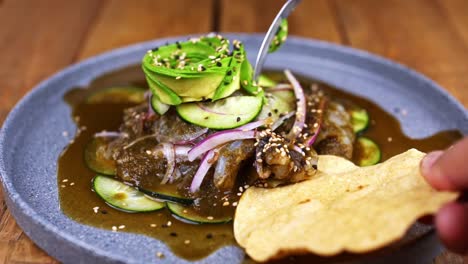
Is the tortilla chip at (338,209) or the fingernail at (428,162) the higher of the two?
the fingernail at (428,162)


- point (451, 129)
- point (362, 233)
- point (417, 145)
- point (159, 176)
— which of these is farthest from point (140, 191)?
point (451, 129)

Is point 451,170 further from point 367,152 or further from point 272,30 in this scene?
point 272,30

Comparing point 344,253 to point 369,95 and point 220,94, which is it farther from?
point 369,95

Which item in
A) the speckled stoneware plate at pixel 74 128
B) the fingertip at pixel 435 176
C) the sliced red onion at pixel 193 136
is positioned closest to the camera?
the fingertip at pixel 435 176

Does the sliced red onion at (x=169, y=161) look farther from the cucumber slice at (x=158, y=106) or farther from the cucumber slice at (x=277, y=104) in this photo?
the cucumber slice at (x=277, y=104)

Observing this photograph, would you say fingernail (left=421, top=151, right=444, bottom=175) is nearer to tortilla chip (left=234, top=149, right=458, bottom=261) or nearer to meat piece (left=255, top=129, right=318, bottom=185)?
tortilla chip (left=234, top=149, right=458, bottom=261)

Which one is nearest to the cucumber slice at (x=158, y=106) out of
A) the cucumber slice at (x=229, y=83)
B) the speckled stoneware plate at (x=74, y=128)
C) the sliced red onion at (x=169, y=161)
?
the sliced red onion at (x=169, y=161)
